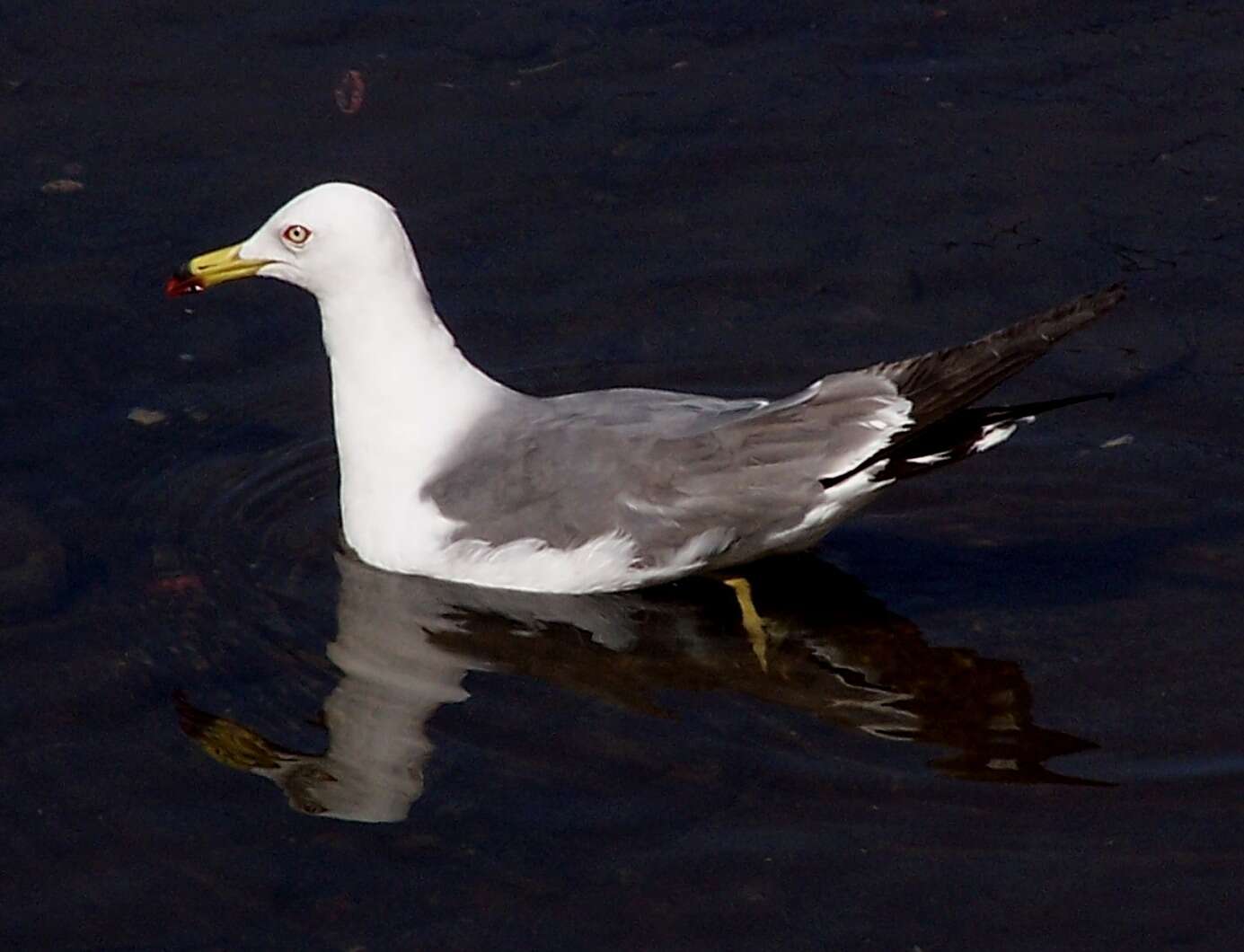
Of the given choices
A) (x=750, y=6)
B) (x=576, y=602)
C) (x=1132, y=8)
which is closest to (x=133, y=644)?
(x=576, y=602)

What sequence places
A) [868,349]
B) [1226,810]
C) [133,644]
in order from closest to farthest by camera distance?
[1226,810] < [133,644] < [868,349]

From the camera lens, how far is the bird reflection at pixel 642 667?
24.1 ft

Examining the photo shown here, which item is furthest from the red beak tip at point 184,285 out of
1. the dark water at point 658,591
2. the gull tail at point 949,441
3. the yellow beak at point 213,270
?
the gull tail at point 949,441

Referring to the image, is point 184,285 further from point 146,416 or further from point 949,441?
point 949,441

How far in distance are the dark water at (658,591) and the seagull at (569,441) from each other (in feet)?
0.73

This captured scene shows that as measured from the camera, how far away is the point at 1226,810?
692 cm

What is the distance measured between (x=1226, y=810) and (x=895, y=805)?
98 cm

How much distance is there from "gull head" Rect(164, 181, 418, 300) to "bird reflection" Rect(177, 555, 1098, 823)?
42.1 inches

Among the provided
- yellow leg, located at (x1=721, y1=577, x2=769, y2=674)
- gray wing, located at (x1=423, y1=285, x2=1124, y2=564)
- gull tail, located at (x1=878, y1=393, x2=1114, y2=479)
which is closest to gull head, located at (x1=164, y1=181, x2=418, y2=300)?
gray wing, located at (x1=423, y1=285, x2=1124, y2=564)

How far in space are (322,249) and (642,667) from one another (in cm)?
191

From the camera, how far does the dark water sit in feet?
22.1

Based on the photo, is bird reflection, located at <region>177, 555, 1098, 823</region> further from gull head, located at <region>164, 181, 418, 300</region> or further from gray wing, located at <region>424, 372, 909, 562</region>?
gull head, located at <region>164, 181, 418, 300</region>

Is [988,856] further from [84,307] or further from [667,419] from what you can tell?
[84,307]

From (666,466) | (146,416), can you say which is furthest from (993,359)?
(146,416)
